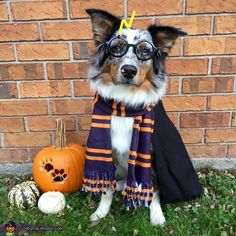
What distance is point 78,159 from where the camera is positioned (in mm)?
2926

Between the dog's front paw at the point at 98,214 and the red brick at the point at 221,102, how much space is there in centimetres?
127

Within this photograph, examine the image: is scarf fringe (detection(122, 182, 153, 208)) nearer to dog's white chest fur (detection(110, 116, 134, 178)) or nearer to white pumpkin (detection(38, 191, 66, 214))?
dog's white chest fur (detection(110, 116, 134, 178))

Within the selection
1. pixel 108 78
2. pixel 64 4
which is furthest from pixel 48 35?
pixel 108 78

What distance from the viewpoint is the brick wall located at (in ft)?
9.26

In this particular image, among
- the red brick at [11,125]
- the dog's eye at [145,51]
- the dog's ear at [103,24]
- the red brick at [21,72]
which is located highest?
the dog's ear at [103,24]

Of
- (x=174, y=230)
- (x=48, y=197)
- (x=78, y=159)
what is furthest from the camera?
(x=78, y=159)

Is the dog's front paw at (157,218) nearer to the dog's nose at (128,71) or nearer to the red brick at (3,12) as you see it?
the dog's nose at (128,71)

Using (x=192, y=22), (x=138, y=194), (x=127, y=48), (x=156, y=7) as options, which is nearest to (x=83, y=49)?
(x=156, y=7)

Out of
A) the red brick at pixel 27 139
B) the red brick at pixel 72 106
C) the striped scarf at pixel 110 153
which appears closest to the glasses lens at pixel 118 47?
the striped scarf at pixel 110 153

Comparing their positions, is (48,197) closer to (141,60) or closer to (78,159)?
(78,159)

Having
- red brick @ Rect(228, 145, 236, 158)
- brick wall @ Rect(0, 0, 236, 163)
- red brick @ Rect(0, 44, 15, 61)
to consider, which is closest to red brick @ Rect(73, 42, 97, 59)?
brick wall @ Rect(0, 0, 236, 163)

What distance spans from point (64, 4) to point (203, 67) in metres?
1.25

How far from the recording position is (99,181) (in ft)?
8.38

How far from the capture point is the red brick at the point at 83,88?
120 inches
